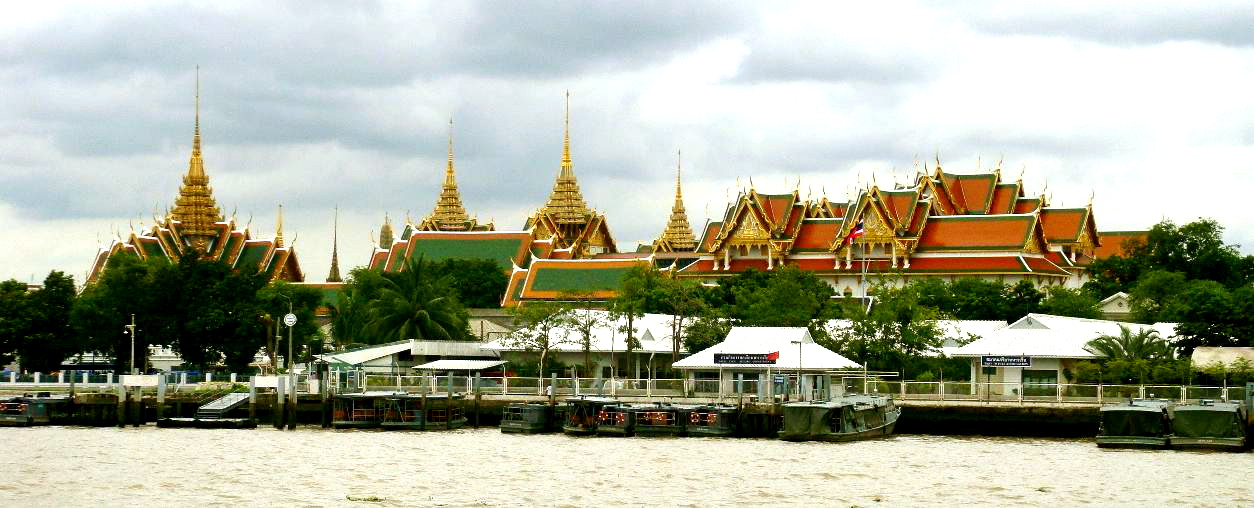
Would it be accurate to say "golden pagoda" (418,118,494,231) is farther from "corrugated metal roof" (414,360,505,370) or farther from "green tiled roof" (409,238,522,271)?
"corrugated metal roof" (414,360,505,370)

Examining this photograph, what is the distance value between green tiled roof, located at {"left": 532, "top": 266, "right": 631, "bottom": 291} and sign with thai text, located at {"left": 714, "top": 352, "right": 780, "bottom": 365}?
51.0 metres

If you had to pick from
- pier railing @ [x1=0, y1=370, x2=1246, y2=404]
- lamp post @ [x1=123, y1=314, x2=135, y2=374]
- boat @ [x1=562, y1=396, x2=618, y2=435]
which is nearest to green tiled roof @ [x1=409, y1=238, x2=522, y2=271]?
lamp post @ [x1=123, y1=314, x2=135, y2=374]

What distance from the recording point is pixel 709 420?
182 feet

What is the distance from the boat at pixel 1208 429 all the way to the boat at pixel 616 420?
591 inches

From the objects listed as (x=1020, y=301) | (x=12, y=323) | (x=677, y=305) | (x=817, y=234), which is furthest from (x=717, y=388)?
(x=817, y=234)

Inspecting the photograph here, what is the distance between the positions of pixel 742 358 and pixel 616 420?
28.4 ft

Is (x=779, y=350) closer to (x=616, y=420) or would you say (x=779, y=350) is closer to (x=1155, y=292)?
(x=616, y=420)

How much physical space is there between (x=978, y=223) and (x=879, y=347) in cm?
5163

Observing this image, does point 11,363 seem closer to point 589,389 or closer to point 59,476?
point 589,389

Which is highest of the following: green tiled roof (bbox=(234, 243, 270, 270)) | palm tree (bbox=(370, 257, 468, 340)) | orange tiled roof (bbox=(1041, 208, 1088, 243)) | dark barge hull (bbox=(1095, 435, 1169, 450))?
orange tiled roof (bbox=(1041, 208, 1088, 243))

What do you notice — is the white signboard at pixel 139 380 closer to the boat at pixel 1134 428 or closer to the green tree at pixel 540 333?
the green tree at pixel 540 333

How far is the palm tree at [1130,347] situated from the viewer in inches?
2427

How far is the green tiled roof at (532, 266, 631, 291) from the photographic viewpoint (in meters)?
117

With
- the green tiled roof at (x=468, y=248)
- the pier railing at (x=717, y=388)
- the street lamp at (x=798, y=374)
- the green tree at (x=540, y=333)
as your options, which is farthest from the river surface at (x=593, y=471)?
the green tiled roof at (x=468, y=248)
